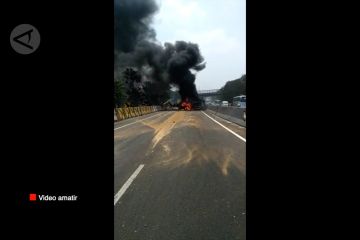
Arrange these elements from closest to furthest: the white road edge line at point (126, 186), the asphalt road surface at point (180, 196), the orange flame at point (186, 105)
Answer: the asphalt road surface at point (180, 196) → the white road edge line at point (126, 186) → the orange flame at point (186, 105)

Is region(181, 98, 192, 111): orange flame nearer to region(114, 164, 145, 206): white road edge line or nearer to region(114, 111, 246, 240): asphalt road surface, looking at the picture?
region(114, 111, 246, 240): asphalt road surface

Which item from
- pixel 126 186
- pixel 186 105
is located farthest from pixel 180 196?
pixel 186 105
